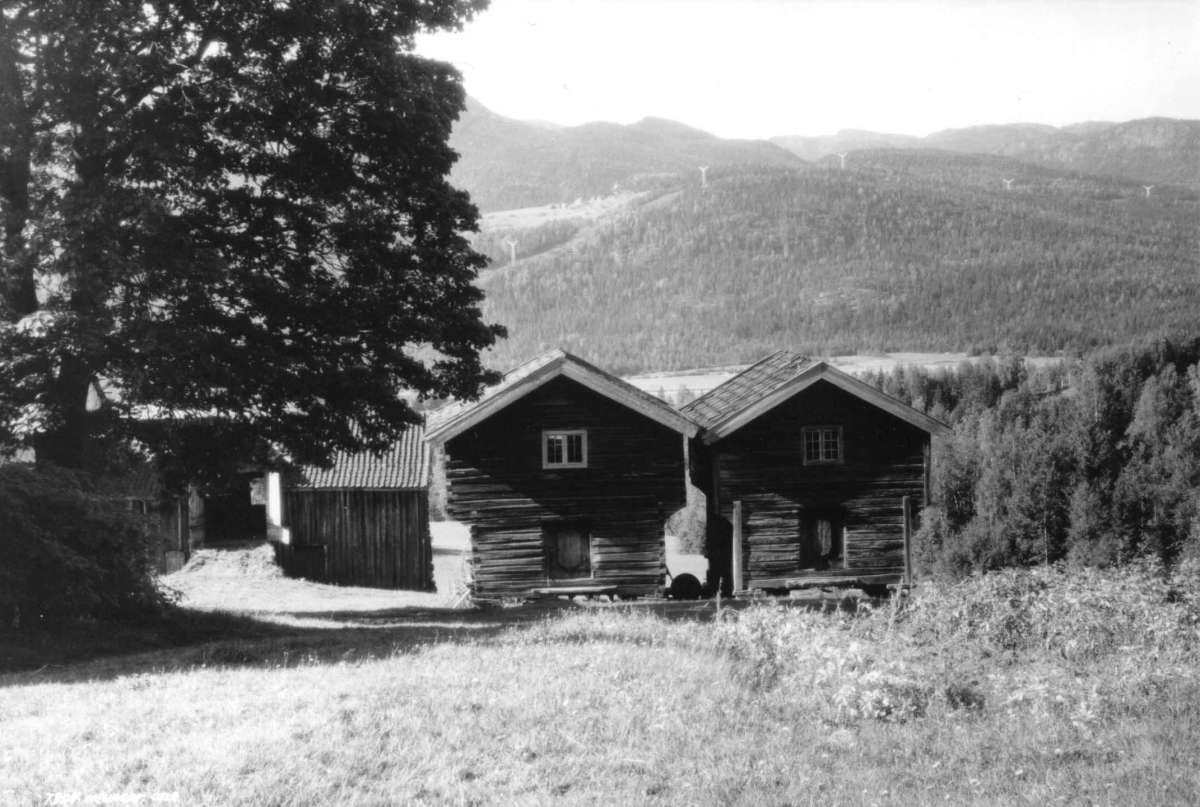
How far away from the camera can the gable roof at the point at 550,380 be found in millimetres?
29438

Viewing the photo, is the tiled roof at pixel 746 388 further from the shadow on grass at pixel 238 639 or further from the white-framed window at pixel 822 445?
the shadow on grass at pixel 238 639

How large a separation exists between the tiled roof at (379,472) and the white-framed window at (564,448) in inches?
493

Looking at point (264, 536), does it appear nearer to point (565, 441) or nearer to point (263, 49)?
point (565, 441)

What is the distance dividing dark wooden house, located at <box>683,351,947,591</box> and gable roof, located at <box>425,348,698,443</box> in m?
2.66

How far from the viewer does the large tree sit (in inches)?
718

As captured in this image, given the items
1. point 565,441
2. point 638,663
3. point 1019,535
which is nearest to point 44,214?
point 638,663

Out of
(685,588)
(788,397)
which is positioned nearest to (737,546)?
(685,588)

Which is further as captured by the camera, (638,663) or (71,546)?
(71,546)

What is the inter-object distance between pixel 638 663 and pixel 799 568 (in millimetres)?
20074

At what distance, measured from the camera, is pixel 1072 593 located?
59.8ft

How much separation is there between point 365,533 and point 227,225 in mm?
24120

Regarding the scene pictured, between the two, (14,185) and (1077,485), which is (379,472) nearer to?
(14,185)

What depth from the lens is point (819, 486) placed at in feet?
107

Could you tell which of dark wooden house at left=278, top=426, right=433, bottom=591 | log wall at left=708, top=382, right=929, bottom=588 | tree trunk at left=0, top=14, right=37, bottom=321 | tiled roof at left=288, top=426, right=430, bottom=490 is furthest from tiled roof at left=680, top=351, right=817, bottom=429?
tree trunk at left=0, top=14, right=37, bottom=321
